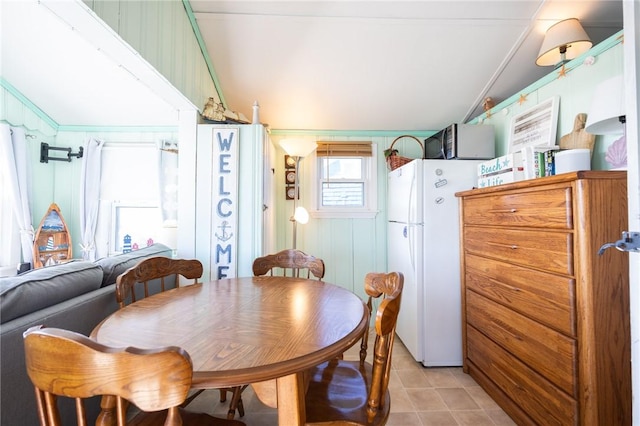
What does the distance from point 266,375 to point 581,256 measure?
1.42 metres

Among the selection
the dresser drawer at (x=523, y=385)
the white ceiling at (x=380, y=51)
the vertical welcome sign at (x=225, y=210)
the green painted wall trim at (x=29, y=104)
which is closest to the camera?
the dresser drawer at (x=523, y=385)

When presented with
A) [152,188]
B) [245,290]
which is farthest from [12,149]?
[245,290]

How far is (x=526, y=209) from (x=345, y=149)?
200 centimetres

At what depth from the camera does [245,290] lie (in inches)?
55.6

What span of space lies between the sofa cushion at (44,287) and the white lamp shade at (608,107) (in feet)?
8.37

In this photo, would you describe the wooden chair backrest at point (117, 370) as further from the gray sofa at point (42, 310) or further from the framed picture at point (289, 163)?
the framed picture at point (289, 163)

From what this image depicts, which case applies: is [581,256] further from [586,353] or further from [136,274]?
[136,274]

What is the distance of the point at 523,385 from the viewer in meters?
1.49

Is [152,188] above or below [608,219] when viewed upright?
above

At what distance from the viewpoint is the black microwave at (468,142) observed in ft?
7.48

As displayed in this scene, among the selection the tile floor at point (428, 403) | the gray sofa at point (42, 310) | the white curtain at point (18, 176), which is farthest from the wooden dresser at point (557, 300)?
the white curtain at point (18, 176)

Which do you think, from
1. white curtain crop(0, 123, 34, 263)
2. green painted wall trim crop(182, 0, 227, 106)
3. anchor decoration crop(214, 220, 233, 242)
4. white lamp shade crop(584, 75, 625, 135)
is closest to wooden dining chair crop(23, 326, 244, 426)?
anchor decoration crop(214, 220, 233, 242)

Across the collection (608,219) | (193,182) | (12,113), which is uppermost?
(12,113)

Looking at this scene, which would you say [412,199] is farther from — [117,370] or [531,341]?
[117,370]
